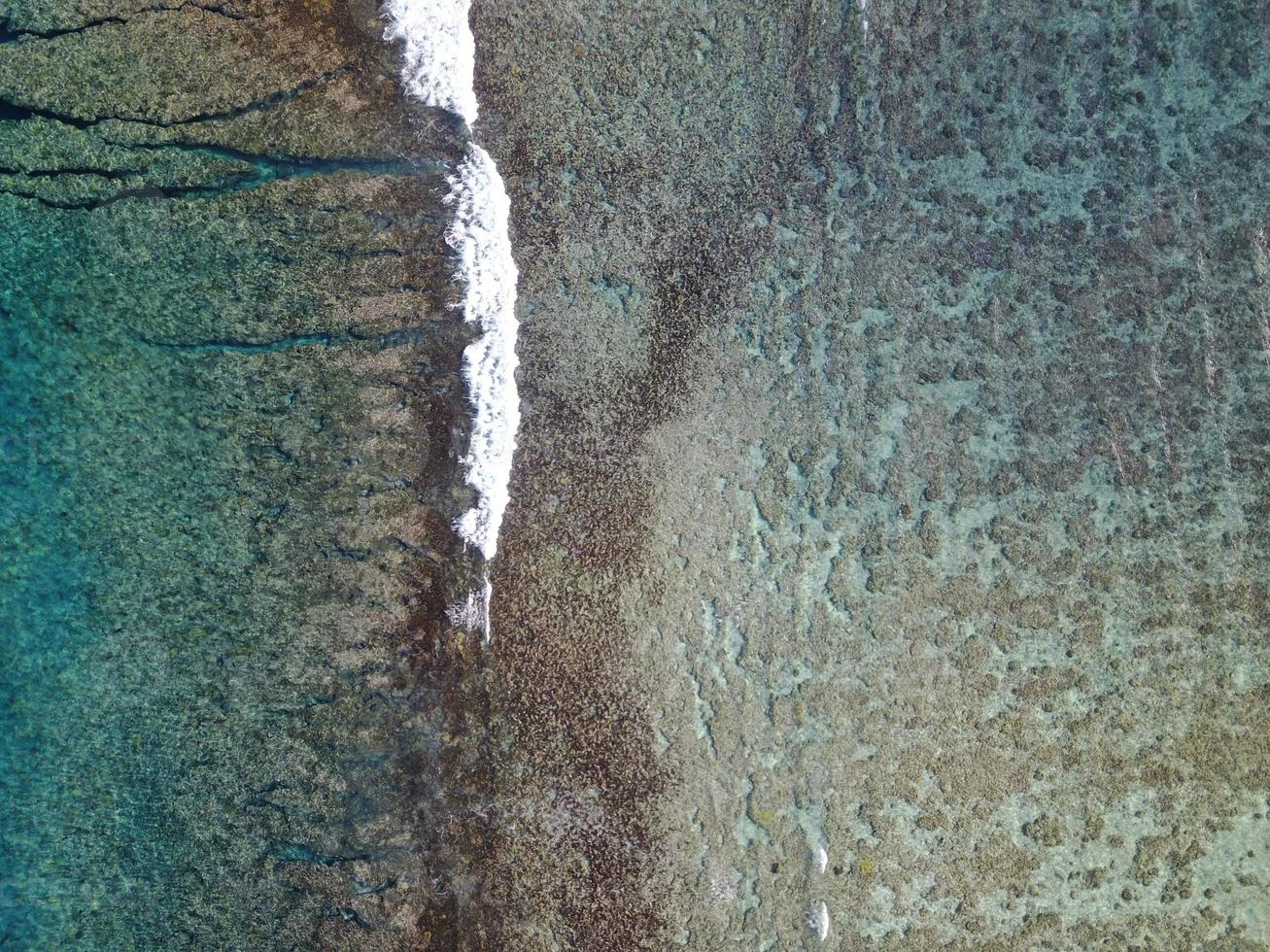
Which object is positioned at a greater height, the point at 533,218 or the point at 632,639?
the point at 533,218

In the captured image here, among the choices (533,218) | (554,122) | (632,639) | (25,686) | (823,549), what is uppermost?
(554,122)

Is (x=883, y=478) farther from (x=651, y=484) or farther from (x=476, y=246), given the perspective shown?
(x=476, y=246)

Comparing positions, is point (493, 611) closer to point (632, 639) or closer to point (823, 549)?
point (632, 639)

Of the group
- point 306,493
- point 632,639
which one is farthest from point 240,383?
point 632,639

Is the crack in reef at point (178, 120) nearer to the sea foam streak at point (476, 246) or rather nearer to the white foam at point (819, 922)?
the sea foam streak at point (476, 246)

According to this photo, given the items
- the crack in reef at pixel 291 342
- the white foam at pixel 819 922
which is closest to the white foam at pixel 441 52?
the crack in reef at pixel 291 342

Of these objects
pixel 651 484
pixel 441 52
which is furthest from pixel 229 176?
pixel 651 484
